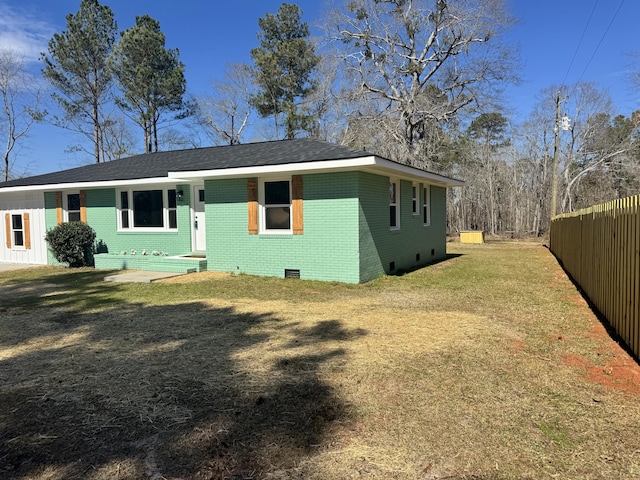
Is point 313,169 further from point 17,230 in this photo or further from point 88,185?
point 17,230

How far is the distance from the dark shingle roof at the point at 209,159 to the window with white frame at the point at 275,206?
631 mm

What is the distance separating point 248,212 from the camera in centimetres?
1038

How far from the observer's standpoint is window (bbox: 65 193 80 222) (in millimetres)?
13844

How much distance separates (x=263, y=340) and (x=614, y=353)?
3904 mm

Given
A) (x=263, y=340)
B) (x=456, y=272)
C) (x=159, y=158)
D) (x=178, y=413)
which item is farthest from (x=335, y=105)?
(x=178, y=413)

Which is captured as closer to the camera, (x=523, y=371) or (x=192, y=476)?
(x=192, y=476)

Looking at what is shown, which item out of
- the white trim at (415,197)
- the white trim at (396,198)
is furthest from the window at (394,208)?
the white trim at (415,197)

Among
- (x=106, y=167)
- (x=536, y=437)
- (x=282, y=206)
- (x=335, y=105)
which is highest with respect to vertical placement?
(x=335, y=105)

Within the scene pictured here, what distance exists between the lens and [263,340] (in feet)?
16.9

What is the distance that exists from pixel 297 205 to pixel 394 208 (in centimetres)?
316

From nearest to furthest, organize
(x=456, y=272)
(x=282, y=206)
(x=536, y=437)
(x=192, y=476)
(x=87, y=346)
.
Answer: (x=192, y=476), (x=536, y=437), (x=87, y=346), (x=282, y=206), (x=456, y=272)

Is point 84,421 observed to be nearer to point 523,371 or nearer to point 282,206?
point 523,371

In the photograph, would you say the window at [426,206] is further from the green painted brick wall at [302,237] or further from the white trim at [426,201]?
the green painted brick wall at [302,237]

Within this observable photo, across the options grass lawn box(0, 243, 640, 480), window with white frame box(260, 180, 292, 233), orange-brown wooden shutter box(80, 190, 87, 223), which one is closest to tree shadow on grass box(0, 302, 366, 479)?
grass lawn box(0, 243, 640, 480)
